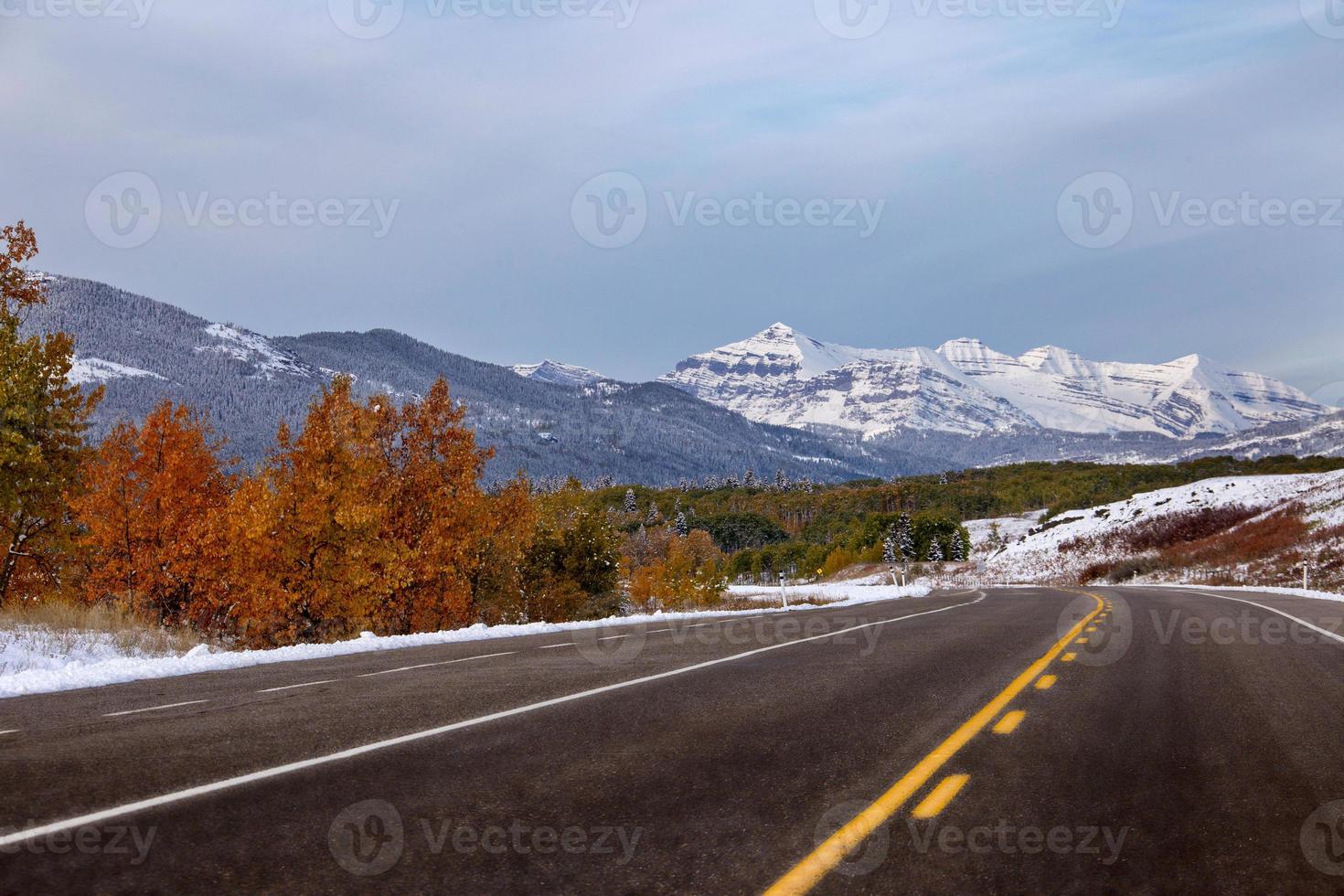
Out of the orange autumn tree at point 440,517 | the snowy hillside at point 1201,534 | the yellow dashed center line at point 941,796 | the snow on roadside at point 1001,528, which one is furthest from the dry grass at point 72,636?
the snow on roadside at point 1001,528

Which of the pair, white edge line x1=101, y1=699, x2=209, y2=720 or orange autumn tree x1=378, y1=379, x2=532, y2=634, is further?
orange autumn tree x1=378, y1=379, x2=532, y2=634

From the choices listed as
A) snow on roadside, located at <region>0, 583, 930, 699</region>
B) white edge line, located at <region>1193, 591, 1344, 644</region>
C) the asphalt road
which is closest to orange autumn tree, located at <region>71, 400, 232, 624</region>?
snow on roadside, located at <region>0, 583, 930, 699</region>

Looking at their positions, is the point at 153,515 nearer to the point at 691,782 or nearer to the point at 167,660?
the point at 167,660

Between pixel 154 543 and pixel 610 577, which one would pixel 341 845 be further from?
pixel 610 577

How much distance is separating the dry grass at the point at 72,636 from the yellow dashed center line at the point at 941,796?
13.1 meters

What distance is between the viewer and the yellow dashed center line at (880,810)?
3793 millimetres

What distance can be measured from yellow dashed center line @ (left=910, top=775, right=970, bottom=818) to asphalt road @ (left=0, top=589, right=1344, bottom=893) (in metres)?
0.02

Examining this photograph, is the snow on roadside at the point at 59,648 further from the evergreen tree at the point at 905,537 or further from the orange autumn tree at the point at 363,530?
the evergreen tree at the point at 905,537

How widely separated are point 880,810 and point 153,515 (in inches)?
1377

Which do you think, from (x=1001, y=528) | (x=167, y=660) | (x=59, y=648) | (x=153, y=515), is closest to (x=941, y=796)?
(x=167, y=660)

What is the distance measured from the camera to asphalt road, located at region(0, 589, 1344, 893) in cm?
391

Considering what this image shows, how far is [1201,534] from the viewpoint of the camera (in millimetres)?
65375

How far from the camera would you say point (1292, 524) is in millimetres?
49188

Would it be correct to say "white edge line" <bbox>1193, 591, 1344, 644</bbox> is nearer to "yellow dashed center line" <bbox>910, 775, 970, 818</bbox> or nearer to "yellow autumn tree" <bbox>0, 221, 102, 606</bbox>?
"yellow dashed center line" <bbox>910, 775, 970, 818</bbox>
